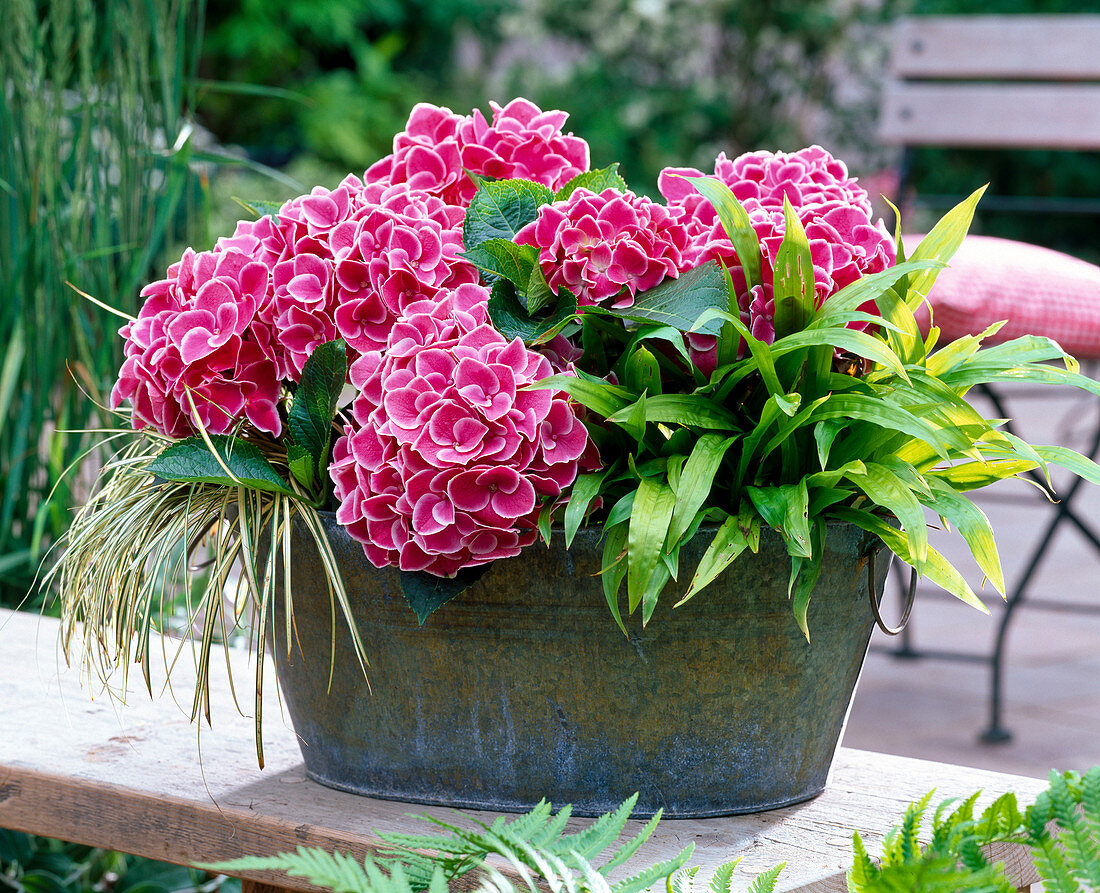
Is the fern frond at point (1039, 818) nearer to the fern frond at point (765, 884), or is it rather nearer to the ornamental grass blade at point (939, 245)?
the fern frond at point (765, 884)

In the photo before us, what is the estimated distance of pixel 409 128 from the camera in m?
0.96

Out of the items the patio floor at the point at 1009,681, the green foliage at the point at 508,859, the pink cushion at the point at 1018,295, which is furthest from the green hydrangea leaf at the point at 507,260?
the patio floor at the point at 1009,681

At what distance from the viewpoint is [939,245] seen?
815mm

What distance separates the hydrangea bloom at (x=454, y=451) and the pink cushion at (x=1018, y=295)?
0.81 m

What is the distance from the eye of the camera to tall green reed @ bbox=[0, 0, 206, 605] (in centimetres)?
146

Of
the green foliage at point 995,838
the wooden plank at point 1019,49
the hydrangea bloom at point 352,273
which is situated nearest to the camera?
the green foliage at point 995,838

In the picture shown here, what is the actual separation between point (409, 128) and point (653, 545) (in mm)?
455

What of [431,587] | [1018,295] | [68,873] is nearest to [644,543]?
[431,587]

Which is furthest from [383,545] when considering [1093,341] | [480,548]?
[1093,341]

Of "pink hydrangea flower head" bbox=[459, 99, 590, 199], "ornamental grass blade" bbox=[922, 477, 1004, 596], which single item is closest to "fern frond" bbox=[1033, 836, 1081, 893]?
"ornamental grass blade" bbox=[922, 477, 1004, 596]

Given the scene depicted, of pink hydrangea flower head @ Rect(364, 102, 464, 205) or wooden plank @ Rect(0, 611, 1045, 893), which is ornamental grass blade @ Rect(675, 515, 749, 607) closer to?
wooden plank @ Rect(0, 611, 1045, 893)

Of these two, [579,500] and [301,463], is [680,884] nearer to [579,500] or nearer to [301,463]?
[579,500]

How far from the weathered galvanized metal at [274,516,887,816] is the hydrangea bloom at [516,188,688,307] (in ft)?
0.54

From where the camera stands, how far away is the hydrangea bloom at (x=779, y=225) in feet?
2.55
